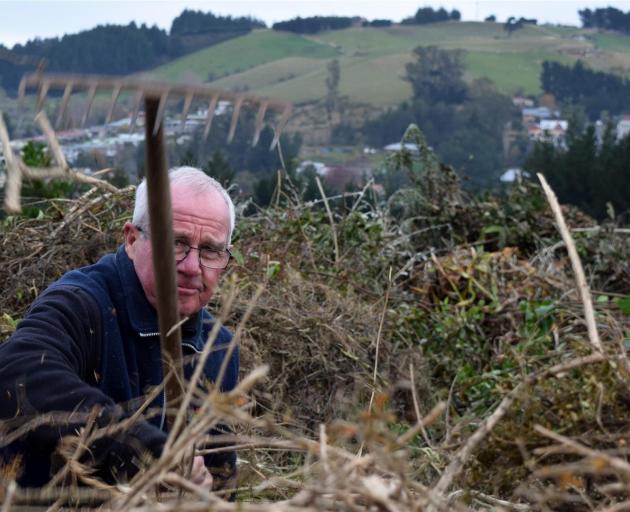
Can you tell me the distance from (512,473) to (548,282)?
14.0ft

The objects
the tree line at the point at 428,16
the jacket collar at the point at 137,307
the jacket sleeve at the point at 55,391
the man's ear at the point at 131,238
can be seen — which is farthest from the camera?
the tree line at the point at 428,16

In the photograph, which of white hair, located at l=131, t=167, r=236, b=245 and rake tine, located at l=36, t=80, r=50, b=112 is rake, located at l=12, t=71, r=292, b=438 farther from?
white hair, located at l=131, t=167, r=236, b=245

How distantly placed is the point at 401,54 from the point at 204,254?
6635cm

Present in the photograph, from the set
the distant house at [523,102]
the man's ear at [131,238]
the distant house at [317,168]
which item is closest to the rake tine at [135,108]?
the man's ear at [131,238]

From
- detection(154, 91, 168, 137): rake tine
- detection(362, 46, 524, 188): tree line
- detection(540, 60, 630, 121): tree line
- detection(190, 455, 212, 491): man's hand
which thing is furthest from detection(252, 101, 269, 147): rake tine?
detection(540, 60, 630, 121): tree line

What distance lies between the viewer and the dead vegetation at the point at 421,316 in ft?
6.31

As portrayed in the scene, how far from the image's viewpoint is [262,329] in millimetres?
5020

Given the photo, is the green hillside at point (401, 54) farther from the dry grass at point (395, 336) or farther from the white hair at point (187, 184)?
the white hair at point (187, 184)

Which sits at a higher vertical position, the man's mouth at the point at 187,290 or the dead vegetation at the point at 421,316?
the man's mouth at the point at 187,290

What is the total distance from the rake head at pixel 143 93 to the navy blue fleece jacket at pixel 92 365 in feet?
3.28

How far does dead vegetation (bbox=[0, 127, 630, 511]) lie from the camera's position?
75.7 inches

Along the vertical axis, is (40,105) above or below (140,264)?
above

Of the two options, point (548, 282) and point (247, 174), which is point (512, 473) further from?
point (247, 174)

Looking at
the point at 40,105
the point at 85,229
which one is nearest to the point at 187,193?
the point at 40,105
